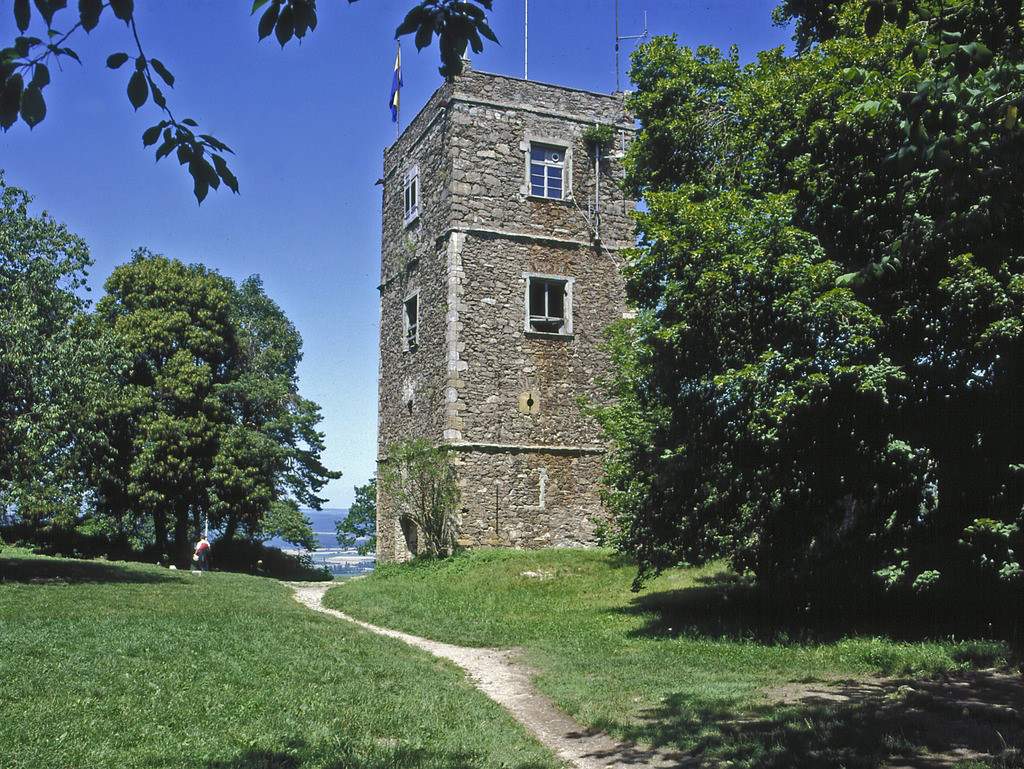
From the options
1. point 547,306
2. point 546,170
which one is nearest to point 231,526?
point 547,306

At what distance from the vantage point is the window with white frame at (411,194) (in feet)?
84.4

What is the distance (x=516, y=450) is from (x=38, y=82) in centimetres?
1946

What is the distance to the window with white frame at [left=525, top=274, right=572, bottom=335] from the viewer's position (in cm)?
2408

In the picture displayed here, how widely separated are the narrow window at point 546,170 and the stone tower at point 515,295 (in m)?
0.03

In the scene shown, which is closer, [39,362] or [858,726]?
[858,726]

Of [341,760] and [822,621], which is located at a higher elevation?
[822,621]

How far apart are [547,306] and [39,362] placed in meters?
12.4

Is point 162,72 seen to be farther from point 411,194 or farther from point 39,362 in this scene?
point 411,194

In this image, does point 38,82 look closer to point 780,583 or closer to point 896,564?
point 896,564

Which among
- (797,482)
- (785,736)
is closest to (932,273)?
(797,482)

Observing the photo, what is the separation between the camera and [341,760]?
19.8 ft

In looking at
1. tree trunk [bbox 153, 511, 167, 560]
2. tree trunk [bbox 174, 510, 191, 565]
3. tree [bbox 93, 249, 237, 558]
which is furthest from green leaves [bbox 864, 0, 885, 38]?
tree trunk [bbox 153, 511, 167, 560]

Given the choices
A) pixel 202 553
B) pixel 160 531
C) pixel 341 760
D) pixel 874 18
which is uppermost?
pixel 874 18

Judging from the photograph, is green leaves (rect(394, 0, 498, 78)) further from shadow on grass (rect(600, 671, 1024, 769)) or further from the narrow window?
the narrow window
